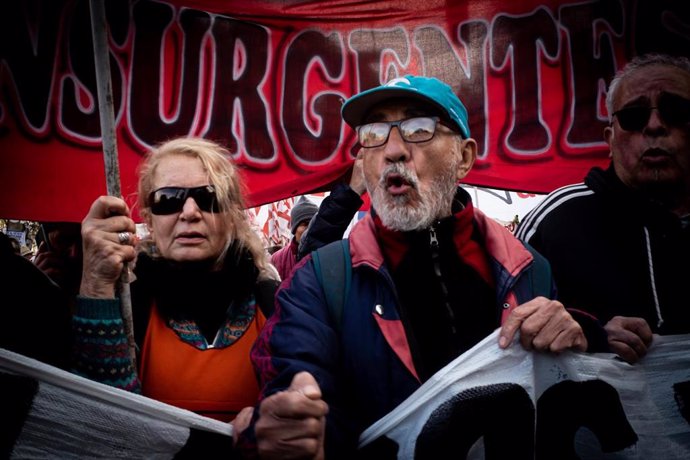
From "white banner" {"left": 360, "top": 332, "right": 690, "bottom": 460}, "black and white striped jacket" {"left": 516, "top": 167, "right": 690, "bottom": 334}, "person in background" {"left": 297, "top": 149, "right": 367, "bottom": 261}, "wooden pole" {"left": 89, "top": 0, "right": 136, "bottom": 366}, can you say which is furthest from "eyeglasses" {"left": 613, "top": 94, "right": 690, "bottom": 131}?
"wooden pole" {"left": 89, "top": 0, "right": 136, "bottom": 366}

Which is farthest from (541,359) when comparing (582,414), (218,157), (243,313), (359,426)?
(218,157)

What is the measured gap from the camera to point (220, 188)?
1807mm

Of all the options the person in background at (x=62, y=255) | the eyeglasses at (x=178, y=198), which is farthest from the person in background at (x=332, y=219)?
the person in background at (x=62, y=255)

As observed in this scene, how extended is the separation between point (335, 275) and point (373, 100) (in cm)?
66

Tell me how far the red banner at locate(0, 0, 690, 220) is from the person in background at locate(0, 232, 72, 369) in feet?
3.41

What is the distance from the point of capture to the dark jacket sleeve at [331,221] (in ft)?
8.27

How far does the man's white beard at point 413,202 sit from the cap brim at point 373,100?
231 millimetres

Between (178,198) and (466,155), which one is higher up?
(466,155)

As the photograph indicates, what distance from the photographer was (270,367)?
123 cm

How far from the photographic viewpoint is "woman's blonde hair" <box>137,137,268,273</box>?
1.83 m

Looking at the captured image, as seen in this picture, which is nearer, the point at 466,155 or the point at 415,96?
the point at 415,96

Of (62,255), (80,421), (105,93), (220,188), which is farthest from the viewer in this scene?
(62,255)

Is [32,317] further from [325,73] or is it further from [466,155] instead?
[325,73]

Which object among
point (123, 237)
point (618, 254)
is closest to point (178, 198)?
point (123, 237)
